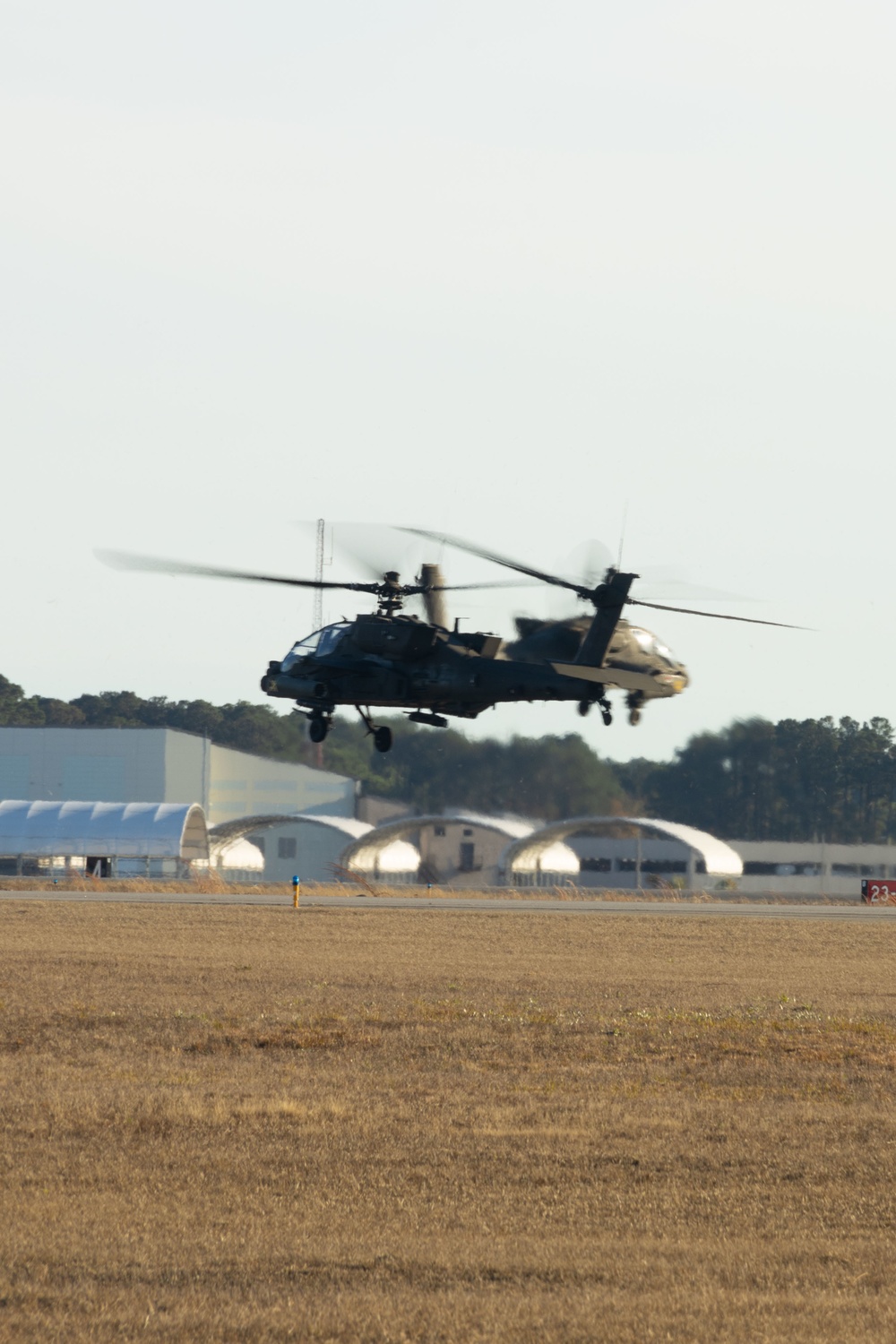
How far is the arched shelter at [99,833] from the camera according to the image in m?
101

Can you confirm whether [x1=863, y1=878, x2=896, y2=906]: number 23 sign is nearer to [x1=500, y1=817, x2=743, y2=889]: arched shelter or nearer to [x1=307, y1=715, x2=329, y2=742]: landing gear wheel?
[x1=500, y1=817, x2=743, y2=889]: arched shelter

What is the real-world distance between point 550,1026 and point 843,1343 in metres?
17.5

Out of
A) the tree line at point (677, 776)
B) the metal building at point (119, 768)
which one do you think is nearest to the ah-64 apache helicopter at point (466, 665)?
the tree line at point (677, 776)

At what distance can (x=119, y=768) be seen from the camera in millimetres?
113750

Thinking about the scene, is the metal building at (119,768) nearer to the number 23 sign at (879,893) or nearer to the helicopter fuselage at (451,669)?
the number 23 sign at (879,893)

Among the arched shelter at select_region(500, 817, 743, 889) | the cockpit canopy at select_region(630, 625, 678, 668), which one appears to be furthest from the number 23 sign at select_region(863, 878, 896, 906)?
the cockpit canopy at select_region(630, 625, 678, 668)

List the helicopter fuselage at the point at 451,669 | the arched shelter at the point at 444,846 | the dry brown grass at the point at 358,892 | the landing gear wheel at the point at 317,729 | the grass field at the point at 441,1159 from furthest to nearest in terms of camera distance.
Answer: the arched shelter at the point at 444,846 → the dry brown grass at the point at 358,892 → the landing gear wheel at the point at 317,729 → the helicopter fuselage at the point at 451,669 → the grass field at the point at 441,1159

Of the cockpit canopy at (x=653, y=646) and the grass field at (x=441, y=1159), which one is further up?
the cockpit canopy at (x=653, y=646)

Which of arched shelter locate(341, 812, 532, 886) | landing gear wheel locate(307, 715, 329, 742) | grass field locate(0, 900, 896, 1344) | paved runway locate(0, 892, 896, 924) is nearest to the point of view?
grass field locate(0, 900, 896, 1344)

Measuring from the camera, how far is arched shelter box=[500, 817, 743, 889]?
10031 cm

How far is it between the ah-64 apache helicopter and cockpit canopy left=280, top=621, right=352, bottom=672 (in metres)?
0.02

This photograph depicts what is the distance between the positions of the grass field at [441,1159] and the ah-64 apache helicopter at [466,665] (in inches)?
254

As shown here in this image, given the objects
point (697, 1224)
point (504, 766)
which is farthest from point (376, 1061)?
point (504, 766)

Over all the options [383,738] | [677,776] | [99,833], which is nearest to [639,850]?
[677,776]
